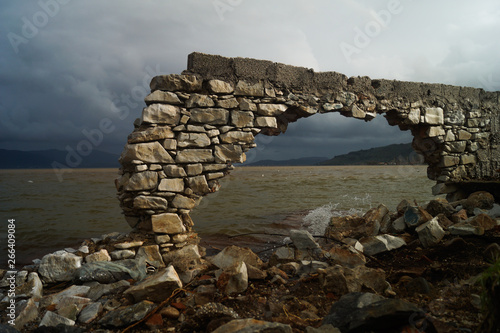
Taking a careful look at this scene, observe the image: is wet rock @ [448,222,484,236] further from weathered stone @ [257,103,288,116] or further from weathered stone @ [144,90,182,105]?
weathered stone @ [144,90,182,105]

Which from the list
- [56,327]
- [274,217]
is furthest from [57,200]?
[56,327]

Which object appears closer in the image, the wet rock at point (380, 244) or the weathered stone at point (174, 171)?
the wet rock at point (380, 244)

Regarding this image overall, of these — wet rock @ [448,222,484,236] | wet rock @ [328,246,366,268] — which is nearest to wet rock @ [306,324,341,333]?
wet rock @ [328,246,366,268]

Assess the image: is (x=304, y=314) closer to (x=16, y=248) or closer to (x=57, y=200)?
(x=16, y=248)

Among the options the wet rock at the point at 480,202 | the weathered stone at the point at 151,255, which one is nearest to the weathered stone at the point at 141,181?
the weathered stone at the point at 151,255

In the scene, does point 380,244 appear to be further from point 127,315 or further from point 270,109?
point 127,315

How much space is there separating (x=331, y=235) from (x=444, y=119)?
394 cm

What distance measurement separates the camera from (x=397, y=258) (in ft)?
11.9

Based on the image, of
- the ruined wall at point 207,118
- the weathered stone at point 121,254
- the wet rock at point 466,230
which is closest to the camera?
the wet rock at point 466,230

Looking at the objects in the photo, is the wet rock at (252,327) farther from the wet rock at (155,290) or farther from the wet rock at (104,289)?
the wet rock at (104,289)

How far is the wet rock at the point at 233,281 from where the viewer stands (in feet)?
8.98

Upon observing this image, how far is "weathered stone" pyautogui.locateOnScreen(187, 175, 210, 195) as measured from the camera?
4.56m

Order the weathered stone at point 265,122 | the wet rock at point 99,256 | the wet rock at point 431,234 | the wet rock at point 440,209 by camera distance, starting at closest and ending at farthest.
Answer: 1. the wet rock at point 431,234
2. the wet rock at point 99,256
3. the weathered stone at point 265,122
4. the wet rock at point 440,209

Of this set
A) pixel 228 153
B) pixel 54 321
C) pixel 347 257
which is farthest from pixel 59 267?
pixel 347 257
